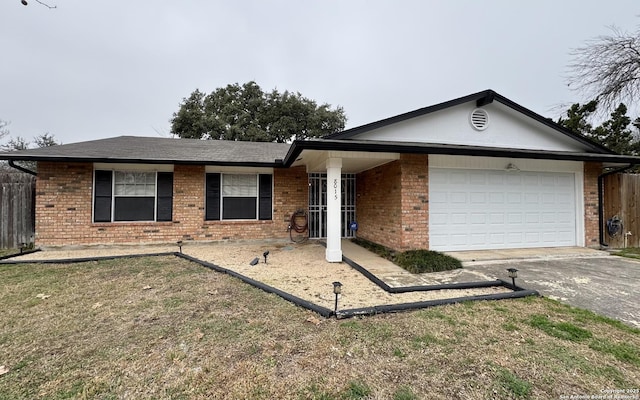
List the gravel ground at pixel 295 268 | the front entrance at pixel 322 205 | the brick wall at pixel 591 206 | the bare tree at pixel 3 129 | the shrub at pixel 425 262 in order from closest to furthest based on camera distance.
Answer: the gravel ground at pixel 295 268 < the shrub at pixel 425 262 < the brick wall at pixel 591 206 < the front entrance at pixel 322 205 < the bare tree at pixel 3 129

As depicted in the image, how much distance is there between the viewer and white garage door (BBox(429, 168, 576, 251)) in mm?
6922

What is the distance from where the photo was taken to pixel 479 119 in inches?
289

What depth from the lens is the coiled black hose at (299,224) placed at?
928 cm

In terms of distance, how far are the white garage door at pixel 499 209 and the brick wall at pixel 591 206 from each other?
327mm

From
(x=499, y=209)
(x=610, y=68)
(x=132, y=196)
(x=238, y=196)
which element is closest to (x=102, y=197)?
(x=132, y=196)

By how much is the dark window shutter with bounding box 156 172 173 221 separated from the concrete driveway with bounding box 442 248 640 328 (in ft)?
25.4

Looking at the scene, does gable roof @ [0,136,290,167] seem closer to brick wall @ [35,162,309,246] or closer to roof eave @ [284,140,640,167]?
brick wall @ [35,162,309,246]

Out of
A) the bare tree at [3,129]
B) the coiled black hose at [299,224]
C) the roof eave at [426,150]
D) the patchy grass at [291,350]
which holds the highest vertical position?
the bare tree at [3,129]

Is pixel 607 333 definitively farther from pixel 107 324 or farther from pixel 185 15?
pixel 185 15

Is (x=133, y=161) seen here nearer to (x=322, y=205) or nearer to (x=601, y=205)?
(x=322, y=205)

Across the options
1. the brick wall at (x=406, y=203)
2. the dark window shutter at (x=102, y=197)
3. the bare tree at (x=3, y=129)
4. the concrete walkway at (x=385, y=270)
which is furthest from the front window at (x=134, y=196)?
the bare tree at (x=3, y=129)

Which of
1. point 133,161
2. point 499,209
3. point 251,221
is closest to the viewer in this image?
point 499,209

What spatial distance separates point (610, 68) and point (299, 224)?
13.6m

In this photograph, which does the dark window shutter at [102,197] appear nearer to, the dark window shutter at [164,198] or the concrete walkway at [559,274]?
the dark window shutter at [164,198]
